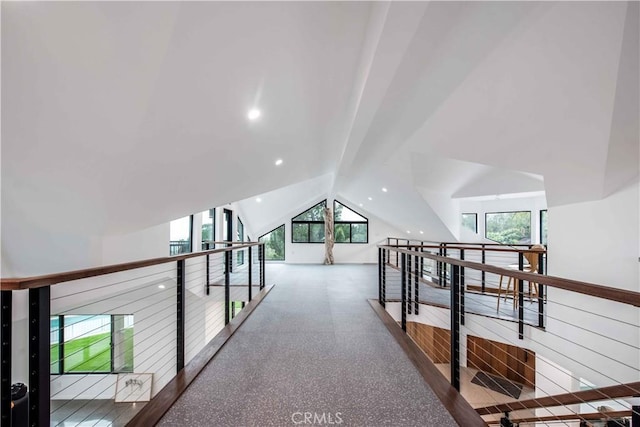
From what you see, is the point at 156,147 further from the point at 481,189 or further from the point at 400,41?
the point at 481,189

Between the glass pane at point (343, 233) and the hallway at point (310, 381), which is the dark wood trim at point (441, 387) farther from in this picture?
the glass pane at point (343, 233)

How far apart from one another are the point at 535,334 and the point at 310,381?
126 inches

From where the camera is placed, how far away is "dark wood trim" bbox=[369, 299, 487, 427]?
1.71 metres

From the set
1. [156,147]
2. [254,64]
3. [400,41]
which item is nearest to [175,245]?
[156,147]

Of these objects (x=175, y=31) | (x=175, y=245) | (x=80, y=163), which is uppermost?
(x=175, y=31)

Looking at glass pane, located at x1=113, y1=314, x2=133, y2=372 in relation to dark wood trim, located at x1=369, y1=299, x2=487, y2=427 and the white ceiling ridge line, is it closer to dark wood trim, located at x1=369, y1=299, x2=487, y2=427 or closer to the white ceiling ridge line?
dark wood trim, located at x1=369, y1=299, x2=487, y2=427

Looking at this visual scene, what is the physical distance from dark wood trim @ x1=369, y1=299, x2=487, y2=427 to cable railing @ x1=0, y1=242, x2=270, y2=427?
1.70m

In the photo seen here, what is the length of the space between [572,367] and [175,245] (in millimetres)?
6759

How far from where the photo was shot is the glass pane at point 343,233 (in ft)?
37.9

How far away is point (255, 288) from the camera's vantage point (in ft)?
20.4

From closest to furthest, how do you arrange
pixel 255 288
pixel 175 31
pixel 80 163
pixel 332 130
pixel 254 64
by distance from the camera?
pixel 175 31 → pixel 254 64 → pixel 80 163 → pixel 332 130 → pixel 255 288

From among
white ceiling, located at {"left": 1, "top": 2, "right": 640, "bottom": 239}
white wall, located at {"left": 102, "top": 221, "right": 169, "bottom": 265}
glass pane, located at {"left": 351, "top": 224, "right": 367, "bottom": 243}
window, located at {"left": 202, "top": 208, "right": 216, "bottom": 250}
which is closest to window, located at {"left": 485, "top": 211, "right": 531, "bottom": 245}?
glass pane, located at {"left": 351, "top": 224, "right": 367, "bottom": 243}

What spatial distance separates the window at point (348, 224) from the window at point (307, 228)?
0.54m

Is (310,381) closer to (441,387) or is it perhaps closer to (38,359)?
(441,387)
